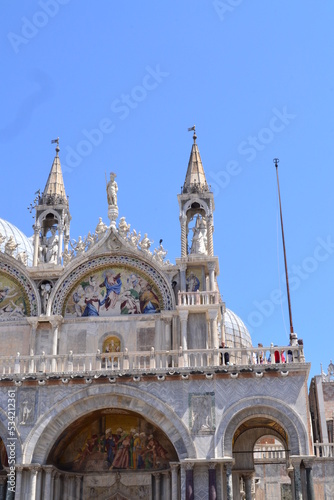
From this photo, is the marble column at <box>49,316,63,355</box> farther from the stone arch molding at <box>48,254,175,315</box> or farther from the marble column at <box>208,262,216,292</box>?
the marble column at <box>208,262,216,292</box>

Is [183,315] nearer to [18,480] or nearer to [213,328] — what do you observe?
[213,328]

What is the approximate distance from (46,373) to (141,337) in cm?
396

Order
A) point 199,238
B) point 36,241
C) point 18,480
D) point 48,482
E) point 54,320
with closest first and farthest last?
point 18,480 → point 48,482 → point 54,320 → point 199,238 → point 36,241

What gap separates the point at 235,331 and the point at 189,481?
63.0 ft

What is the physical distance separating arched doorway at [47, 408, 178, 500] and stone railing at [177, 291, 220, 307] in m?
4.10

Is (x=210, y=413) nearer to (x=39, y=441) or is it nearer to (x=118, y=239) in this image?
(x=39, y=441)

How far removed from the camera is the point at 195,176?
89.9 feet

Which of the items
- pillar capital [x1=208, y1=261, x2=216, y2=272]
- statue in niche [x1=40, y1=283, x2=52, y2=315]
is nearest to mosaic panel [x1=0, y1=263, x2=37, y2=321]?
statue in niche [x1=40, y1=283, x2=52, y2=315]

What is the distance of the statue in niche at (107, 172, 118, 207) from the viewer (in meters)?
27.3

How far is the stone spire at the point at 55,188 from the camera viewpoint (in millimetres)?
27625

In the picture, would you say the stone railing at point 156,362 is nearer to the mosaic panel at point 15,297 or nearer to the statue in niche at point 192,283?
the mosaic panel at point 15,297

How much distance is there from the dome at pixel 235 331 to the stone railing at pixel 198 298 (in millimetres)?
13782

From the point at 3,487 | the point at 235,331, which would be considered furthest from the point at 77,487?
the point at 235,331

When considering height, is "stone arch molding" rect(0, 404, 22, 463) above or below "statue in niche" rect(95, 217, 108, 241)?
below
